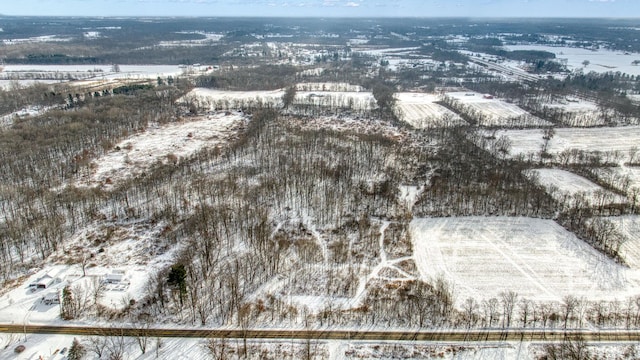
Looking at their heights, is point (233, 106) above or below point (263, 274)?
above

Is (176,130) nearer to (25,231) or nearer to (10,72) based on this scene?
(25,231)

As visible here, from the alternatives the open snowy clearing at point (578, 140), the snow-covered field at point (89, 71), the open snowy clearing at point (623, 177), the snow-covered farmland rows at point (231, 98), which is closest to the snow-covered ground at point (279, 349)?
the open snowy clearing at point (623, 177)

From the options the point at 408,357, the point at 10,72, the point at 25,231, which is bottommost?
the point at 408,357

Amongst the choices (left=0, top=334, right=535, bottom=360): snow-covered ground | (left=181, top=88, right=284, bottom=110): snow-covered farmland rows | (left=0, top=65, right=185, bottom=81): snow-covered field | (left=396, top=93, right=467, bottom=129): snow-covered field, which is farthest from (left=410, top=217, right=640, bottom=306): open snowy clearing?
(left=0, top=65, right=185, bottom=81): snow-covered field

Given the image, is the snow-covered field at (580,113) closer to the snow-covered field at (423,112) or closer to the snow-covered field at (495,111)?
the snow-covered field at (495,111)

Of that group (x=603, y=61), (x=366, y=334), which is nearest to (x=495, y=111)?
(x=366, y=334)

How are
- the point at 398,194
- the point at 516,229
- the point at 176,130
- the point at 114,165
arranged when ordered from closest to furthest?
1. the point at 516,229
2. the point at 398,194
3. the point at 114,165
4. the point at 176,130

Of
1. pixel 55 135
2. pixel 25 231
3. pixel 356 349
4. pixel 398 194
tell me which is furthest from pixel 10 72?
pixel 356 349

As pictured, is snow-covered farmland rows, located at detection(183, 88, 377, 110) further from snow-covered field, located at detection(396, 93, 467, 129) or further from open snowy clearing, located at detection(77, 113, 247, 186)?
open snowy clearing, located at detection(77, 113, 247, 186)
